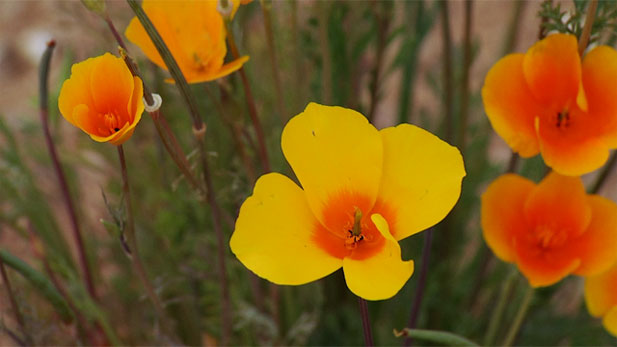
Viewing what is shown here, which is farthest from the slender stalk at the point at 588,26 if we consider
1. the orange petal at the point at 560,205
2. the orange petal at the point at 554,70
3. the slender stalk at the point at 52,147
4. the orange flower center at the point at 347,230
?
the slender stalk at the point at 52,147

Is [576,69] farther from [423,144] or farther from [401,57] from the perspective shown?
[401,57]

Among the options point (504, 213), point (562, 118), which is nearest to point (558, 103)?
point (562, 118)

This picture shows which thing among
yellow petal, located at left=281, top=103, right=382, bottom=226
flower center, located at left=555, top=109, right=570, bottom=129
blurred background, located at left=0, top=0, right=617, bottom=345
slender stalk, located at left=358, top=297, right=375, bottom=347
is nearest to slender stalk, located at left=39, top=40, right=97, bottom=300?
blurred background, located at left=0, top=0, right=617, bottom=345

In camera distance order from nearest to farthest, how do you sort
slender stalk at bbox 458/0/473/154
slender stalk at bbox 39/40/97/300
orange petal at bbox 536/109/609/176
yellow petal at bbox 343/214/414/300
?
yellow petal at bbox 343/214/414/300, orange petal at bbox 536/109/609/176, slender stalk at bbox 39/40/97/300, slender stalk at bbox 458/0/473/154

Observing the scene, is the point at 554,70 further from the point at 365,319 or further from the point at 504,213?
the point at 365,319

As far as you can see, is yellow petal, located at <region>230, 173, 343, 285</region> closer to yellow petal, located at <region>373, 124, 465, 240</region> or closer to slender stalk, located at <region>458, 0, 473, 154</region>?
yellow petal, located at <region>373, 124, 465, 240</region>

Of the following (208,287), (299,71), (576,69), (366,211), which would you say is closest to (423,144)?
(366,211)

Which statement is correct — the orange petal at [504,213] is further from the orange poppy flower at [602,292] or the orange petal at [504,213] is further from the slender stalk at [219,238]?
the slender stalk at [219,238]
